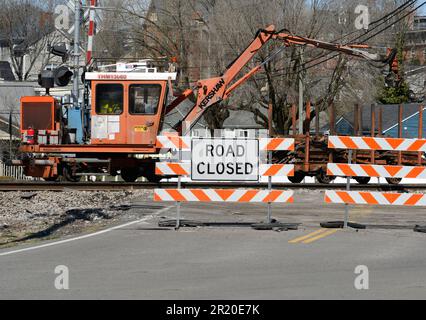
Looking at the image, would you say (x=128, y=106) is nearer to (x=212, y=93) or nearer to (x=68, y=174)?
(x=68, y=174)

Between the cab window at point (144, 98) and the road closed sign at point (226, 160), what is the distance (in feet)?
30.3

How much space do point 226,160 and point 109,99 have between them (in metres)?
9.75

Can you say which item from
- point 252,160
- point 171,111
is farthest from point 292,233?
point 171,111

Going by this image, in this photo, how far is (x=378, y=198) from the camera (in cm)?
1361

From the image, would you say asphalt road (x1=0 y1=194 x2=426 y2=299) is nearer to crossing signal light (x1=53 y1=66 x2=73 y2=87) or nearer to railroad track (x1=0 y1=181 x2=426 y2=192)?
railroad track (x1=0 y1=181 x2=426 y2=192)

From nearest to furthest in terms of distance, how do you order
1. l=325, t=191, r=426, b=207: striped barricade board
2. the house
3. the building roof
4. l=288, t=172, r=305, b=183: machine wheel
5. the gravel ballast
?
l=325, t=191, r=426, b=207: striped barricade board < the gravel ballast < l=288, t=172, r=305, b=183: machine wheel < the house < the building roof

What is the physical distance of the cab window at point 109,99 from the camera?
2277cm

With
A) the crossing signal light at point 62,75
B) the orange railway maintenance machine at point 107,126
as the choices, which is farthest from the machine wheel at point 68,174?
the crossing signal light at point 62,75

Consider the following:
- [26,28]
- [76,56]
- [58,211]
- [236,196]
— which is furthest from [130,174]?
[26,28]

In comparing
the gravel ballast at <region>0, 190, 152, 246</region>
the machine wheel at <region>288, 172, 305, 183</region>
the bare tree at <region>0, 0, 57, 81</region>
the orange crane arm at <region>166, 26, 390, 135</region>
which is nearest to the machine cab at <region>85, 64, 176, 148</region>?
the orange crane arm at <region>166, 26, 390, 135</region>

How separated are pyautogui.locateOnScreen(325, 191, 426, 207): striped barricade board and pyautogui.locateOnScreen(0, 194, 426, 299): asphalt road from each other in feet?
1.81

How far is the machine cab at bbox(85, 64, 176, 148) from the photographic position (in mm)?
22750

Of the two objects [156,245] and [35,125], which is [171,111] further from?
[156,245]

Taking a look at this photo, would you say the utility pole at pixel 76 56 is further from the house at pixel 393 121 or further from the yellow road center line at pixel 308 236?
the house at pixel 393 121
